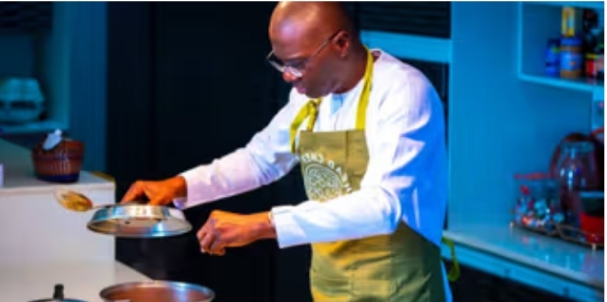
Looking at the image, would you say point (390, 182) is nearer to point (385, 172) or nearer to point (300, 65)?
point (385, 172)

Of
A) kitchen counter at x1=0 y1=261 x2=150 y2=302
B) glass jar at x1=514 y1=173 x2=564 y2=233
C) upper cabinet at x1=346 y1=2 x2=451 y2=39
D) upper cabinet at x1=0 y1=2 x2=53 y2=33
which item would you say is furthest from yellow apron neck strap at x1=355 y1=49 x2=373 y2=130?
upper cabinet at x1=0 y1=2 x2=53 y2=33

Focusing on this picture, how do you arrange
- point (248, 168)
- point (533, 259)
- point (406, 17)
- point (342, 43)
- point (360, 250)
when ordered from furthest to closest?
point (406, 17), point (533, 259), point (248, 168), point (360, 250), point (342, 43)

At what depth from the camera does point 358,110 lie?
10.3 ft

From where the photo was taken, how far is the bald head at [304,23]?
9.82 ft

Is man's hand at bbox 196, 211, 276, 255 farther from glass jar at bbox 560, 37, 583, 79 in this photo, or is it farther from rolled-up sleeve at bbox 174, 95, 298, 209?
glass jar at bbox 560, 37, 583, 79

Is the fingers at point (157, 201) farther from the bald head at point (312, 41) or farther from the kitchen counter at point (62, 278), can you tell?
the bald head at point (312, 41)

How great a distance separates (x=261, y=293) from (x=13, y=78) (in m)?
2.05

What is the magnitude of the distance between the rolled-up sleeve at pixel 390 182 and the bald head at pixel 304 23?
0.66 feet

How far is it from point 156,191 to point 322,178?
1.31 feet

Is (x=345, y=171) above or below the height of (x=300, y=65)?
below

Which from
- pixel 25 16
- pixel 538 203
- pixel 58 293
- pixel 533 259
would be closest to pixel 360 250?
pixel 58 293

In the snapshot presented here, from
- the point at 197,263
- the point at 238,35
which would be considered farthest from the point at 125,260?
the point at 238,35

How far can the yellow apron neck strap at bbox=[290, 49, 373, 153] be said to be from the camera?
3121 millimetres

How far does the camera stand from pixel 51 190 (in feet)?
11.8
